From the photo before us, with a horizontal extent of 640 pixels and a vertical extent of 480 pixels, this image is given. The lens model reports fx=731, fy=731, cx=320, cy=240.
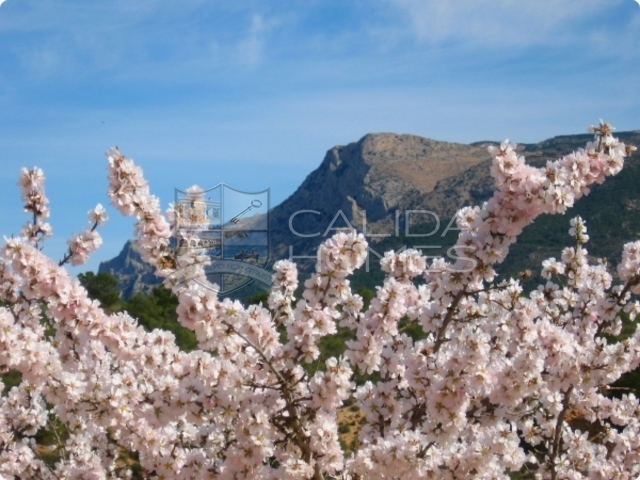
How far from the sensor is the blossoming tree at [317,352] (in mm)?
4652

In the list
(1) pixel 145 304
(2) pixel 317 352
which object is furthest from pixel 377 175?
(2) pixel 317 352

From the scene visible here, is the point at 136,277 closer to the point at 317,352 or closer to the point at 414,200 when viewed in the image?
the point at 317,352

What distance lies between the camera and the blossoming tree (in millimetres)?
4652

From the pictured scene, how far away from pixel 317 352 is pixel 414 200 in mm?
78513

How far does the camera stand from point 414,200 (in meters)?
82.4

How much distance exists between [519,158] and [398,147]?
110 metres

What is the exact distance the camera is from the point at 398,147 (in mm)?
113000

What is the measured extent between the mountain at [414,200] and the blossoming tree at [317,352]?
1391 cm

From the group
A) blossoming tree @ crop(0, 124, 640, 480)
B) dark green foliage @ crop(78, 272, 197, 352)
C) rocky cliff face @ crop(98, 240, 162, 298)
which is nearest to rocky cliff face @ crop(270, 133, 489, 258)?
rocky cliff face @ crop(98, 240, 162, 298)

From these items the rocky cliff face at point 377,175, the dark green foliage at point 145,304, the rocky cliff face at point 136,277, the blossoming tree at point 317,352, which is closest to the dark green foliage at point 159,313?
the dark green foliage at point 145,304

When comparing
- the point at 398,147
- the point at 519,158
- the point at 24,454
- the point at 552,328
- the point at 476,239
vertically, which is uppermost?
the point at 398,147

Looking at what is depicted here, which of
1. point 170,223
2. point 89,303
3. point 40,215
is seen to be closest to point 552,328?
point 170,223

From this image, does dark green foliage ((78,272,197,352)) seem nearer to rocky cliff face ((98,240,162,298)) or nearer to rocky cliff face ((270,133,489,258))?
rocky cliff face ((98,240,162,298))

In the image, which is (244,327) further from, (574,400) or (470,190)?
(470,190)
